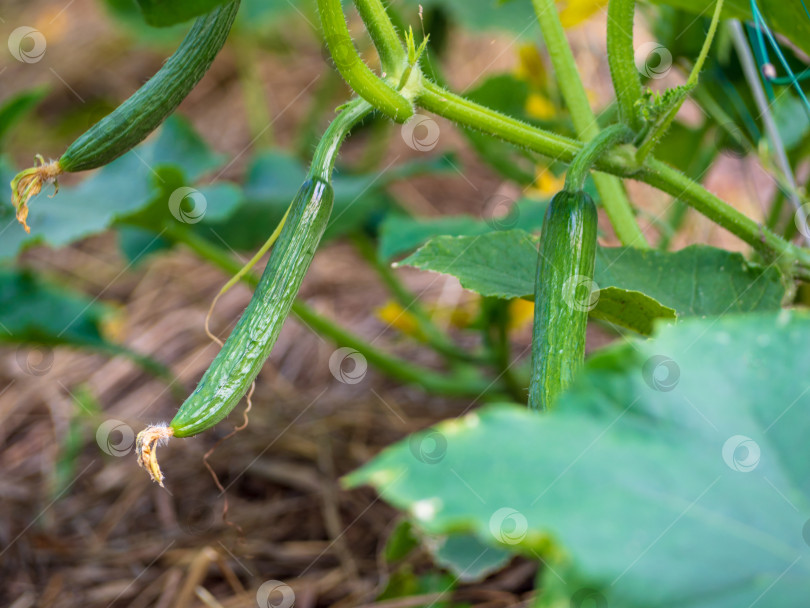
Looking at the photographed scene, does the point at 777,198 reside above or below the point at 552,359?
above

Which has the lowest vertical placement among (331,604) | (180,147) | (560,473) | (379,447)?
(331,604)

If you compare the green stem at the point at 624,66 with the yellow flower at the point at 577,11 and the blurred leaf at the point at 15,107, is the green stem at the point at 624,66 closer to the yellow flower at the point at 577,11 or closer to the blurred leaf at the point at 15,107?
the yellow flower at the point at 577,11

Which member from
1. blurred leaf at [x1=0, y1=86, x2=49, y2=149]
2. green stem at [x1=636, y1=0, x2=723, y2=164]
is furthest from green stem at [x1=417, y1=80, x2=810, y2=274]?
blurred leaf at [x1=0, y1=86, x2=49, y2=149]

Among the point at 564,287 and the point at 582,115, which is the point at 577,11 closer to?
the point at 582,115

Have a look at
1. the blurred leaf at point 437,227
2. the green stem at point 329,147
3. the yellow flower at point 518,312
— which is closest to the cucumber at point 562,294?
the green stem at point 329,147

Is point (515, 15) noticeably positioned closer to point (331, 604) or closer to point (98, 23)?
point (331, 604)

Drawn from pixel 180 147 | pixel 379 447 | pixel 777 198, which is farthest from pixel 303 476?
pixel 777 198
